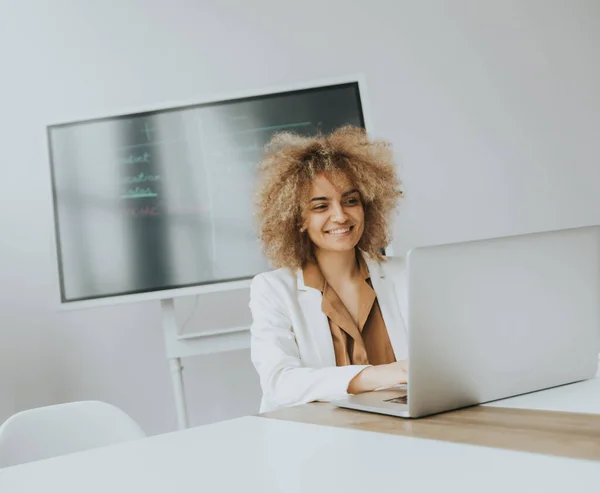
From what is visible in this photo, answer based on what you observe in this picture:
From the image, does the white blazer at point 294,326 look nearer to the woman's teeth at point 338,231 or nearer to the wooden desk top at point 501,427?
the woman's teeth at point 338,231

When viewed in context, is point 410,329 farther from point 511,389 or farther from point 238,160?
point 238,160

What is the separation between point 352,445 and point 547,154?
3020mm

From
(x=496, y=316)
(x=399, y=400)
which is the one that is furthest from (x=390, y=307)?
(x=496, y=316)

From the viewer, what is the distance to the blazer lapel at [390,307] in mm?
1833

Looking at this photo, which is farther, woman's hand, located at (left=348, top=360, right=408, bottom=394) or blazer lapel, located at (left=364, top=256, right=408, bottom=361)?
blazer lapel, located at (left=364, top=256, right=408, bottom=361)

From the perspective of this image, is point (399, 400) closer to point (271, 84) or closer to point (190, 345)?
point (190, 345)

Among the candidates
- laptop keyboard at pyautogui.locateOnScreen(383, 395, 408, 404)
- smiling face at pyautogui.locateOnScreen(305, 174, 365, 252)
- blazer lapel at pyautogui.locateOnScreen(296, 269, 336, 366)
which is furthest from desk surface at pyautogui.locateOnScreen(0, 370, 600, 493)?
smiling face at pyautogui.locateOnScreen(305, 174, 365, 252)

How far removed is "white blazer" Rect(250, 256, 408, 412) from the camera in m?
1.58

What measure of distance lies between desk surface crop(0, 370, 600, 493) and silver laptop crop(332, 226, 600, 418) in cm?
5

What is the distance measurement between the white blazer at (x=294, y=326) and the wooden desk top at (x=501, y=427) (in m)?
0.47

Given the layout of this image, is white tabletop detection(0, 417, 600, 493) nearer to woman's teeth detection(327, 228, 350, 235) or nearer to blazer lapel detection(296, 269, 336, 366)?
blazer lapel detection(296, 269, 336, 366)

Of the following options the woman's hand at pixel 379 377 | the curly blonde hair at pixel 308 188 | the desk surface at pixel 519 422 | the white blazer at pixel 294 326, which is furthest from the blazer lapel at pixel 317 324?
the desk surface at pixel 519 422

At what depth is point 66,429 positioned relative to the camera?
1552mm

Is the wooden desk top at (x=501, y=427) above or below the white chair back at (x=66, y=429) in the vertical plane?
above
